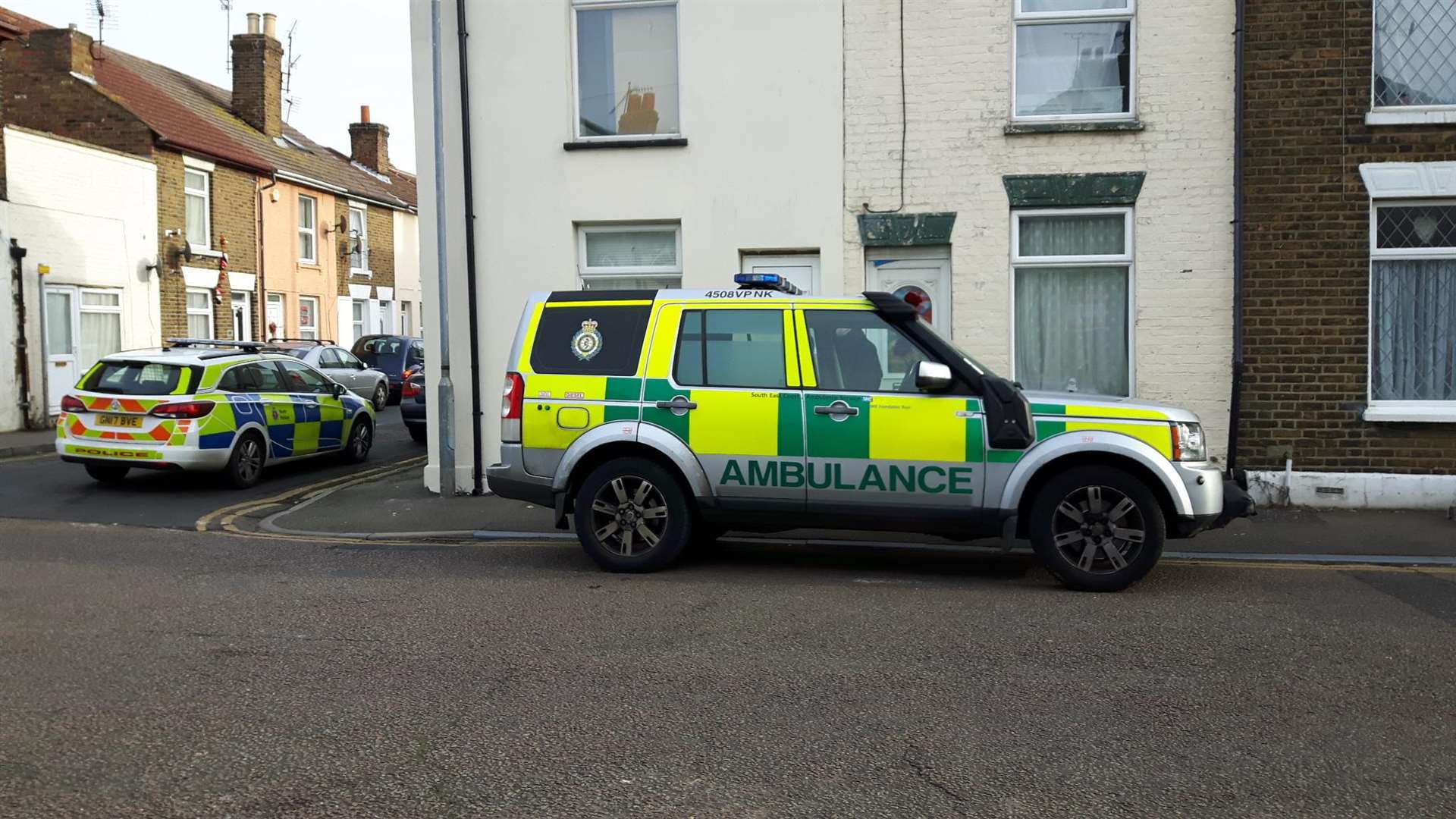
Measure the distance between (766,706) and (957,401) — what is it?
3.09m

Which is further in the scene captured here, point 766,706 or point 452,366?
point 452,366

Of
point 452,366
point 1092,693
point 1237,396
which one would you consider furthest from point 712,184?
point 1092,693

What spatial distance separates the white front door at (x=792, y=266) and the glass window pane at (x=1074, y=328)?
1.92 m

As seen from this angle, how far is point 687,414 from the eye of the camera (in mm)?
8031

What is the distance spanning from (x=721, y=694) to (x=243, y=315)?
25.4 meters

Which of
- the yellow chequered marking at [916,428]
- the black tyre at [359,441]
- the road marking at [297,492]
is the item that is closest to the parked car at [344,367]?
the black tyre at [359,441]

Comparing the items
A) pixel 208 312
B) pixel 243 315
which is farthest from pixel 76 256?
A: pixel 243 315

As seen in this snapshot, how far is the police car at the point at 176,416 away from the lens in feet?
42.0

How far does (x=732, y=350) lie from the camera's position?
809cm

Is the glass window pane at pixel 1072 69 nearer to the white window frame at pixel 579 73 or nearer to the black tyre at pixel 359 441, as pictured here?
the white window frame at pixel 579 73

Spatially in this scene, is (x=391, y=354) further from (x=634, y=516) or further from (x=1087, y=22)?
(x=634, y=516)

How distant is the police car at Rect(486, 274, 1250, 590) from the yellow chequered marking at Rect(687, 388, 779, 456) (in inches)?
0.4

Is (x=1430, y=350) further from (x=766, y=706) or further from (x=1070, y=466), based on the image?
(x=766, y=706)

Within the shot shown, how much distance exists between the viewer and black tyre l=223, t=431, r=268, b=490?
13383mm
